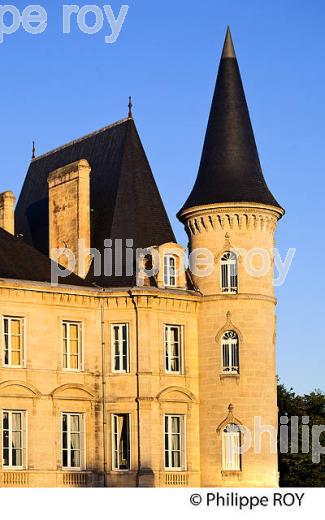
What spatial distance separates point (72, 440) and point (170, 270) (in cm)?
739

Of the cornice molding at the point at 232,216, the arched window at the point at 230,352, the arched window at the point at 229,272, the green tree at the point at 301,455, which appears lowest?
the green tree at the point at 301,455

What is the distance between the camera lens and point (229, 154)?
5059 cm

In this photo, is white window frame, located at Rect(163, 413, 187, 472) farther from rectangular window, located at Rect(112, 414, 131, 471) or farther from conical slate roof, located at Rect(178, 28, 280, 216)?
conical slate roof, located at Rect(178, 28, 280, 216)

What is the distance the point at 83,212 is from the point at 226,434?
1006 centimetres

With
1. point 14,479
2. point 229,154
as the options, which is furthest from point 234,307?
point 14,479

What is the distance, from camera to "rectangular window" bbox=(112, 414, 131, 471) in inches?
1858

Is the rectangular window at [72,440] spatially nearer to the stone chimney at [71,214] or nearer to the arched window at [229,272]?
the stone chimney at [71,214]

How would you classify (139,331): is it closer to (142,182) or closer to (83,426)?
(83,426)

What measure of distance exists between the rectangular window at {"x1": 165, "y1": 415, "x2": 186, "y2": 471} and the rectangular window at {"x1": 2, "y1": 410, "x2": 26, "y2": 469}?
5540mm

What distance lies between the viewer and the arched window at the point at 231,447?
157ft

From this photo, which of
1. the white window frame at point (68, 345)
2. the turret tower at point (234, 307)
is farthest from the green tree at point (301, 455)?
the white window frame at point (68, 345)

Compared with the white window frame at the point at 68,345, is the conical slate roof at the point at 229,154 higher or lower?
higher

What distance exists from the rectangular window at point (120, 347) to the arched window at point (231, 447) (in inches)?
176

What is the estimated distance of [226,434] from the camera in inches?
1898
